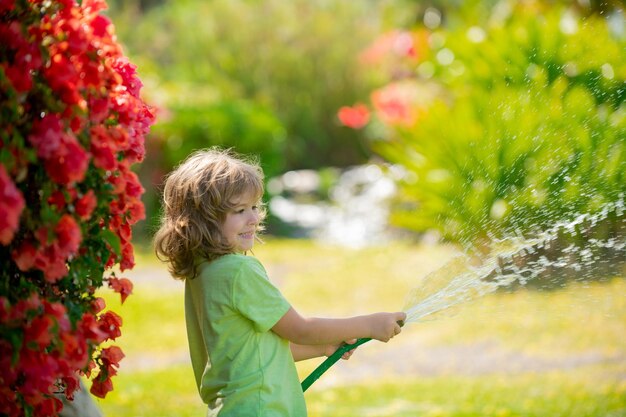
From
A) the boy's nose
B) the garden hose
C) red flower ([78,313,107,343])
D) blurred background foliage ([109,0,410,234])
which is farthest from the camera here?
blurred background foliage ([109,0,410,234])

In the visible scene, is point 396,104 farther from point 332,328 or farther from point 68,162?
point 68,162

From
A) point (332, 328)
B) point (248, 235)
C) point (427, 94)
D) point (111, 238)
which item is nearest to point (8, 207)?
point (111, 238)

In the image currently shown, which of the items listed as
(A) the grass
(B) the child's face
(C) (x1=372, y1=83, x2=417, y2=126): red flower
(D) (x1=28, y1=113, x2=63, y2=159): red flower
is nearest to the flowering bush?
(D) (x1=28, y1=113, x2=63, y2=159): red flower

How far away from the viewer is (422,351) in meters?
7.06

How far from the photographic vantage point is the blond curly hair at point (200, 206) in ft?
9.00

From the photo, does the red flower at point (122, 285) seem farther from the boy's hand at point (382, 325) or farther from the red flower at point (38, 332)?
the boy's hand at point (382, 325)

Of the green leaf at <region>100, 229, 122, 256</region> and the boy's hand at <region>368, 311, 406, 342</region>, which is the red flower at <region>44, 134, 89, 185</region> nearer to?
the green leaf at <region>100, 229, 122, 256</region>

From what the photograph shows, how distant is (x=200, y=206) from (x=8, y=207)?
0.72 metres

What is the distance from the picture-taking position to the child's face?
2.76 meters

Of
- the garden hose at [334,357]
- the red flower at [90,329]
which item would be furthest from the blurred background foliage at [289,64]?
the red flower at [90,329]

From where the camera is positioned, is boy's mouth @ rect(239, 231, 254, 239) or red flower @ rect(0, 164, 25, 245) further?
boy's mouth @ rect(239, 231, 254, 239)

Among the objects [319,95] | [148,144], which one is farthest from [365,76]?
[148,144]

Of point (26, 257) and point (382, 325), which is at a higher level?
point (26, 257)

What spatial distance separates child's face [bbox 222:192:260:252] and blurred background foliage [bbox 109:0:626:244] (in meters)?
0.62
